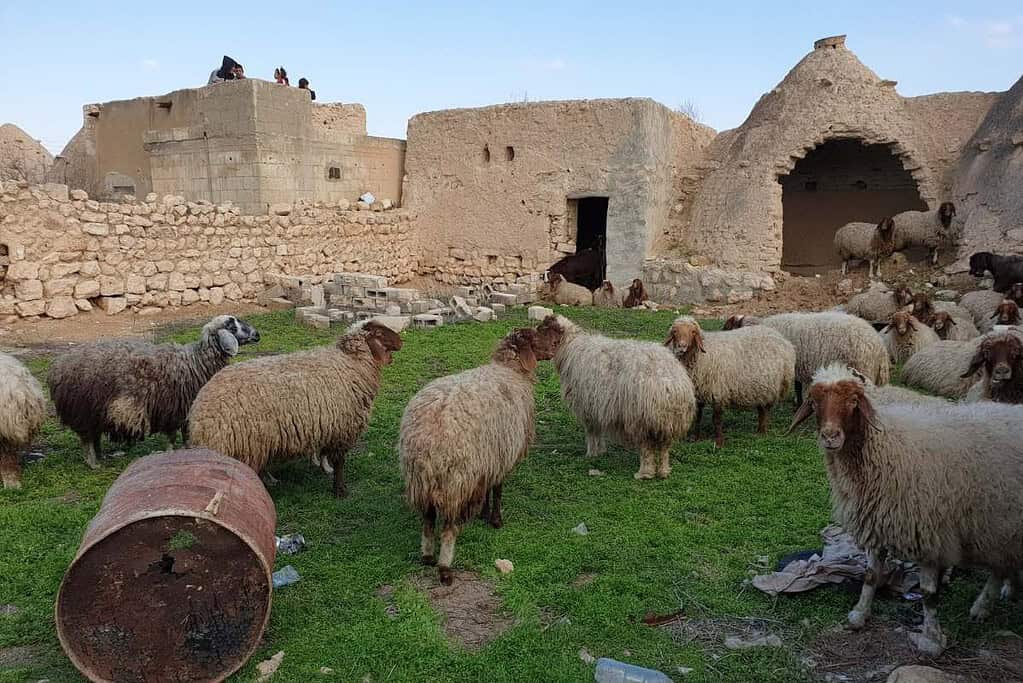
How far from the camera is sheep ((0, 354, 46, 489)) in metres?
5.82

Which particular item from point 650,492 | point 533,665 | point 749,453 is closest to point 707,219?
point 749,453

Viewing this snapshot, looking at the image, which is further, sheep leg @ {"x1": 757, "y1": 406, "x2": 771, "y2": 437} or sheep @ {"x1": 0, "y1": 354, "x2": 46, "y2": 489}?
sheep leg @ {"x1": 757, "y1": 406, "x2": 771, "y2": 437}

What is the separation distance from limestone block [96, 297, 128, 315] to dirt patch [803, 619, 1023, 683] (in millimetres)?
13425

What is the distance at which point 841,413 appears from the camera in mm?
4047

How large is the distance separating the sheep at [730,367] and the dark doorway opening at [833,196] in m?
13.5

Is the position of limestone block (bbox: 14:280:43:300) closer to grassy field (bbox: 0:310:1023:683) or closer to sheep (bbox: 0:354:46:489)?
grassy field (bbox: 0:310:1023:683)

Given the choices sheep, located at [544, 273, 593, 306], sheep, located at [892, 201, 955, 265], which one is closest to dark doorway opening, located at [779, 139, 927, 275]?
sheep, located at [892, 201, 955, 265]

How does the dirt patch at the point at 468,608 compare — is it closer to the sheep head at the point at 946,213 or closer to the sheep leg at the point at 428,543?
the sheep leg at the point at 428,543

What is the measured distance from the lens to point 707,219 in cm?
1780

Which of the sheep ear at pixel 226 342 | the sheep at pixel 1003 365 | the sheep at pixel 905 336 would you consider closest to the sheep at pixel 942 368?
the sheep at pixel 905 336

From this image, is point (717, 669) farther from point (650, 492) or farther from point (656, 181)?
point (656, 181)

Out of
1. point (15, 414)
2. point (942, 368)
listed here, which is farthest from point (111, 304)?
point (942, 368)

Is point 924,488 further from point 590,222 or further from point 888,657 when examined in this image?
point 590,222

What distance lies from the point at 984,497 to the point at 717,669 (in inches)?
66.3
